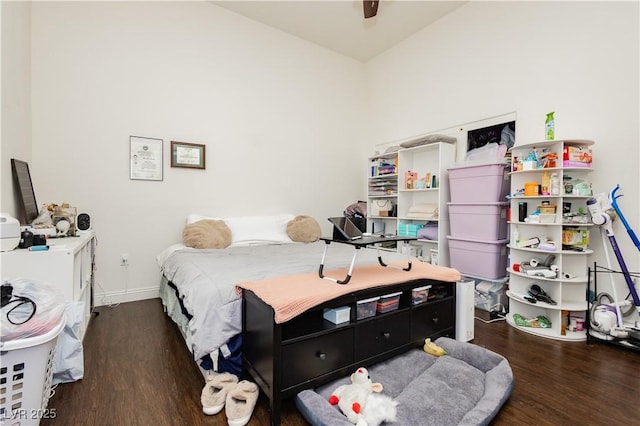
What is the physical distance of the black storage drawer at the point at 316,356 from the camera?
4.62 feet

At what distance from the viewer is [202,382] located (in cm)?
172

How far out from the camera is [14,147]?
228 cm

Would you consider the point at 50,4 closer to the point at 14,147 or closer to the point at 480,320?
the point at 14,147

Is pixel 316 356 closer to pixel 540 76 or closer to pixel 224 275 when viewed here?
pixel 224 275

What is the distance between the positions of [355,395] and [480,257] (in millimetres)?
2152

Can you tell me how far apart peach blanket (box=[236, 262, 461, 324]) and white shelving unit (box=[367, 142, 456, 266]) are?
137 cm

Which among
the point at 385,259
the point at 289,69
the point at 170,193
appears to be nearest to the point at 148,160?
the point at 170,193

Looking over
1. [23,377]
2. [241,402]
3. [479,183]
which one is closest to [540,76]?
[479,183]

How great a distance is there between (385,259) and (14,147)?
9.65 ft

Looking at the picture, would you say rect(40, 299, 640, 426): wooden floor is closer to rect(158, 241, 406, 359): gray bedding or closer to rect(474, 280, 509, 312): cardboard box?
rect(158, 241, 406, 359): gray bedding

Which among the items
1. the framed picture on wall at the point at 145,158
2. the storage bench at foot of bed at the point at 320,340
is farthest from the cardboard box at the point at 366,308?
the framed picture on wall at the point at 145,158

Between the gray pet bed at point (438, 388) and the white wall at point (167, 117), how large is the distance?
2567mm

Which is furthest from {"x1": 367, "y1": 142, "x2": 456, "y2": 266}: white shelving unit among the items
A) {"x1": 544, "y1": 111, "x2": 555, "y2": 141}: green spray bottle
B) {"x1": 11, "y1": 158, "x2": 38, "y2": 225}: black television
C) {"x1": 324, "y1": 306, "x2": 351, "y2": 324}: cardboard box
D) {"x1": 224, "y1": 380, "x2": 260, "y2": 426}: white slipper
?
{"x1": 11, "y1": 158, "x2": 38, "y2": 225}: black television

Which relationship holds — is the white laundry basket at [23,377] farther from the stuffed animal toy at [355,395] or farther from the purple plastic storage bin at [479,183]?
the purple plastic storage bin at [479,183]
